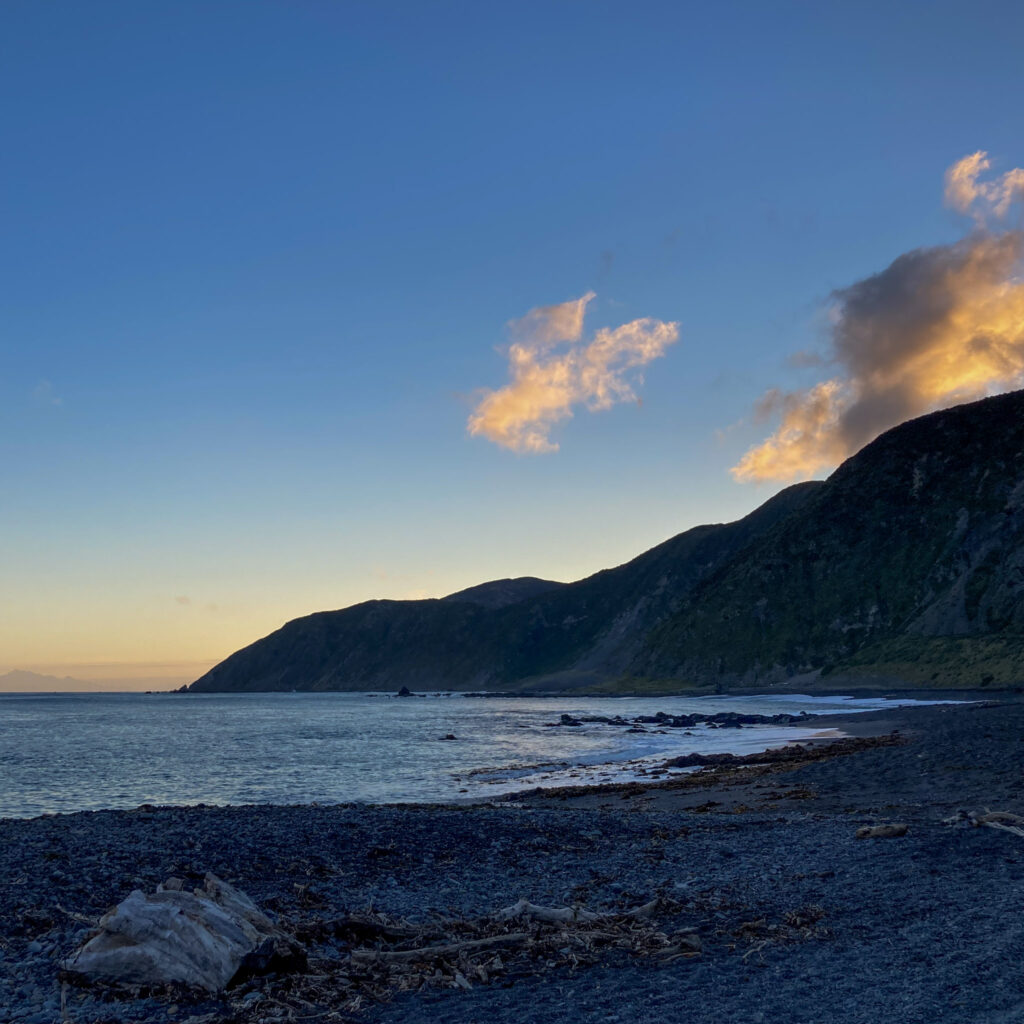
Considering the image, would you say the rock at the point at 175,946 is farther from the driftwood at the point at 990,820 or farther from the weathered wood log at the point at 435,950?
the driftwood at the point at 990,820

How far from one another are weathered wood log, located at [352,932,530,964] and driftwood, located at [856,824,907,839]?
26.9 ft

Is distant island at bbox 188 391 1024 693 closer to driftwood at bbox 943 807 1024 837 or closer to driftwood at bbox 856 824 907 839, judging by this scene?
driftwood at bbox 943 807 1024 837

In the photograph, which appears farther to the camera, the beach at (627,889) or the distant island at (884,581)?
the distant island at (884,581)

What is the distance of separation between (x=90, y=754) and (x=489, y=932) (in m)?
53.0

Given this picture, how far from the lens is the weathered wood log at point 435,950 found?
895cm

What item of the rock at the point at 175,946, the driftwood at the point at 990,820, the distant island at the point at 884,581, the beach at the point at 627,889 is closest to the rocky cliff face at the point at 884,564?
the distant island at the point at 884,581

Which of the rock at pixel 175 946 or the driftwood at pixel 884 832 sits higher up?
the rock at pixel 175 946

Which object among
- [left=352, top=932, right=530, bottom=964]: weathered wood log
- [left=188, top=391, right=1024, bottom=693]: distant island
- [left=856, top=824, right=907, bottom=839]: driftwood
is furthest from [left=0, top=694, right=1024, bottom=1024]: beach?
[left=188, top=391, right=1024, bottom=693]: distant island

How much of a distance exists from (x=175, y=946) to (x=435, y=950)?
8.52 ft

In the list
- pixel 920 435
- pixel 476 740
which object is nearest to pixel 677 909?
pixel 476 740

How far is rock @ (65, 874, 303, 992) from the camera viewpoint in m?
8.07

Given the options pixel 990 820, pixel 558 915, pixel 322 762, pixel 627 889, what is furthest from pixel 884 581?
pixel 558 915

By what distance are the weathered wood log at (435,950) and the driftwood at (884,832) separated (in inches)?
323

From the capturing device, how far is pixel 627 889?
41.6 ft
